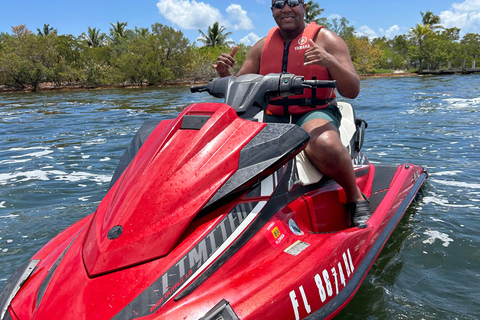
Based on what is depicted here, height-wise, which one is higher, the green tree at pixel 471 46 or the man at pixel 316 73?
the green tree at pixel 471 46

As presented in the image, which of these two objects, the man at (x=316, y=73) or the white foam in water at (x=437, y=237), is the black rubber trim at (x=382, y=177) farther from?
the man at (x=316, y=73)

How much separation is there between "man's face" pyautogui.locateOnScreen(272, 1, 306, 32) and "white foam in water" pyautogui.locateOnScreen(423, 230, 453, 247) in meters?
1.90

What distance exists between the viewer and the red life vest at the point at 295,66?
2566 millimetres

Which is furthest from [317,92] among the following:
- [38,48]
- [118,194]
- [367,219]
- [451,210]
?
[38,48]

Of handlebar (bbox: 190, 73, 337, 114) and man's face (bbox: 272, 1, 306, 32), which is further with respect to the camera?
man's face (bbox: 272, 1, 306, 32)

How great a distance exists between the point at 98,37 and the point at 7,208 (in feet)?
193

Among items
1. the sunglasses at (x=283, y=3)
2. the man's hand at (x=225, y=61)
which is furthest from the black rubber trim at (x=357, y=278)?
the sunglasses at (x=283, y=3)

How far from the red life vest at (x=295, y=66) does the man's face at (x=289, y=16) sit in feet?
0.27

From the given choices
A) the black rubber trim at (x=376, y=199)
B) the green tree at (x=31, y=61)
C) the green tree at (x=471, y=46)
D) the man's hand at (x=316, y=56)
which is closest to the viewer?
the man's hand at (x=316, y=56)

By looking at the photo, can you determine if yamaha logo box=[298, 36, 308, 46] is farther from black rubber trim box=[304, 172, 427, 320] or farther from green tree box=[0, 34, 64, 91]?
green tree box=[0, 34, 64, 91]

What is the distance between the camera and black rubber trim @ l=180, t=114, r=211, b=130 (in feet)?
5.88

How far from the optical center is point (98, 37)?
56.6 metres

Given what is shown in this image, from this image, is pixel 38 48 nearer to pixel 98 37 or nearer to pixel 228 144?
pixel 98 37

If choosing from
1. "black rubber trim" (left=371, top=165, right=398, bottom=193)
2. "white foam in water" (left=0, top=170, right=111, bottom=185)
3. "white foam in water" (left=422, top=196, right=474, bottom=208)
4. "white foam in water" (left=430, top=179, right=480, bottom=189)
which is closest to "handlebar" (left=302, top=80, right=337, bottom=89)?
"black rubber trim" (left=371, top=165, right=398, bottom=193)
